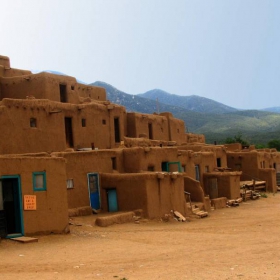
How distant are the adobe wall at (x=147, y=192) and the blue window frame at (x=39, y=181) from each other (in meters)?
6.78

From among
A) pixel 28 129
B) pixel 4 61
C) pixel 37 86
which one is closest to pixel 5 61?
pixel 4 61

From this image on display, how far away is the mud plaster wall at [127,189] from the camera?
70.5 ft

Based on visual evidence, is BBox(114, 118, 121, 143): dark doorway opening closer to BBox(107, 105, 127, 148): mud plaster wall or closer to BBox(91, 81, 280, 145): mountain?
BBox(107, 105, 127, 148): mud plaster wall

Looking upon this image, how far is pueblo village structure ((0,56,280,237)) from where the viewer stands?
15.4 meters

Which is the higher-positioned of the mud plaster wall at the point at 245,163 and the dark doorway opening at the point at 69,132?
the dark doorway opening at the point at 69,132

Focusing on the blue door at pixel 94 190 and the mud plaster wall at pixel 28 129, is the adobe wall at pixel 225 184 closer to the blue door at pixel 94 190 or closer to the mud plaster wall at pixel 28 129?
the mud plaster wall at pixel 28 129

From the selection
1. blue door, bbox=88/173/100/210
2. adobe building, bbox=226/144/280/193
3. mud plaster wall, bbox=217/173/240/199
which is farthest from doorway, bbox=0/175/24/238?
adobe building, bbox=226/144/280/193

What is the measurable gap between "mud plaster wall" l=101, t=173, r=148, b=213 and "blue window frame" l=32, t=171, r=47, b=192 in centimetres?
678

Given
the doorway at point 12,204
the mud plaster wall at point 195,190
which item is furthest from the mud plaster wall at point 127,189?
the doorway at point 12,204

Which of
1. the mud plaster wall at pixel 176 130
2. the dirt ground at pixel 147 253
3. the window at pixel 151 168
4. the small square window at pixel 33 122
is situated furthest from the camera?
the mud plaster wall at pixel 176 130

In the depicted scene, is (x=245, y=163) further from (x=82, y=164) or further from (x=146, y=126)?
(x=82, y=164)

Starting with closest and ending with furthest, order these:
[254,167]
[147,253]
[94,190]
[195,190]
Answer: [147,253] → [94,190] → [195,190] → [254,167]

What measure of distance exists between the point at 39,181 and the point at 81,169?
668cm

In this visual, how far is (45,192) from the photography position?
15750 mm
